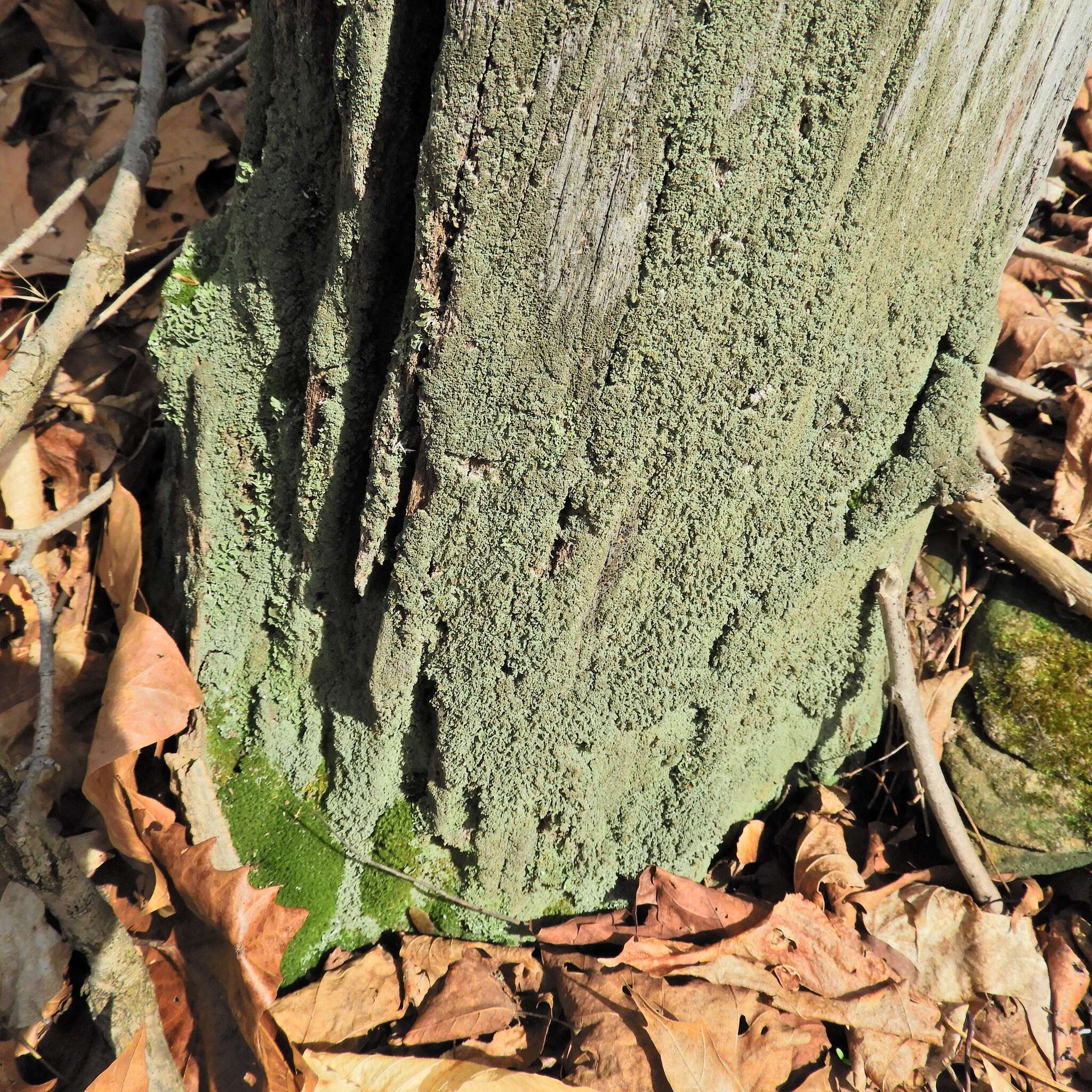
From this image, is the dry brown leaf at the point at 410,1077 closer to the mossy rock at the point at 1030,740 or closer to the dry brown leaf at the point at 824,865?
the dry brown leaf at the point at 824,865

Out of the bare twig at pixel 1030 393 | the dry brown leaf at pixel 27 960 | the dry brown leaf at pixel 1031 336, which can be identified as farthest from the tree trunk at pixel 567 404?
the dry brown leaf at pixel 1031 336

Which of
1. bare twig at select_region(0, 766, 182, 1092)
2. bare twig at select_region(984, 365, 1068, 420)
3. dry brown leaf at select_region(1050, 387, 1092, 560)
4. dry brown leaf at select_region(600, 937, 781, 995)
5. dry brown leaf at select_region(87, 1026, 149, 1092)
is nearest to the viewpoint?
dry brown leaf at select_region(87, 1026, 149, 1092)

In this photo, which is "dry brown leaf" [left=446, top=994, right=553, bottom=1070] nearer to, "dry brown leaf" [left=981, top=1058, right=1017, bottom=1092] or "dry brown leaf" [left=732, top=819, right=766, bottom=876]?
"dry brown leaf" [left=732, top=819, right=766, bottom=876]

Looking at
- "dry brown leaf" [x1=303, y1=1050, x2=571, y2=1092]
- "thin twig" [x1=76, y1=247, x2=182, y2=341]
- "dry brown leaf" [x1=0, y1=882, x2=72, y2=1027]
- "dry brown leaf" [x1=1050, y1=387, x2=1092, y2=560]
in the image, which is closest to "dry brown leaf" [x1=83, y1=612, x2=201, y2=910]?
"dry brown leaf" [x1=0, y1=882, x2=72, y2=1027]

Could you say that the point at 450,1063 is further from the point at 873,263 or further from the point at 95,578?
the point at 873,263

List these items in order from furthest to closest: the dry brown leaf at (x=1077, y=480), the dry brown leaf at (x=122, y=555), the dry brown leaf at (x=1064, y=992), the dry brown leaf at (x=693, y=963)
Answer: the dry brown leaf at (x=1077, y=480) → the dry brown leaf at (x=122, y=555) → the dry brown leaf at (x=1064, y=992) → the dry brown leaf at (x=693, y=963)

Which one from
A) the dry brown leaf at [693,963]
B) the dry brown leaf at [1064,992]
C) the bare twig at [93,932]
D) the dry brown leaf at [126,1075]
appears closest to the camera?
the dry brown leaf at [126,1075]

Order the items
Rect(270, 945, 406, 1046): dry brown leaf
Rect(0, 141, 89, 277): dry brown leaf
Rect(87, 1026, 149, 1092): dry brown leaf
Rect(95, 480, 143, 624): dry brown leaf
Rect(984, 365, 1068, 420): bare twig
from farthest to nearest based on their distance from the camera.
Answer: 1. Rect(0, 141, 89, 277): dry brown leaf
2. Rect(984, 365, 1068, 420): bare twig
3. Rect(95, 480, 143, 624): dry brown leaf
4. Rect(270, 945, 406, 1046): dry brown leaf
5. Rect(87, 1026, 149, 1092): dry brown leaf
